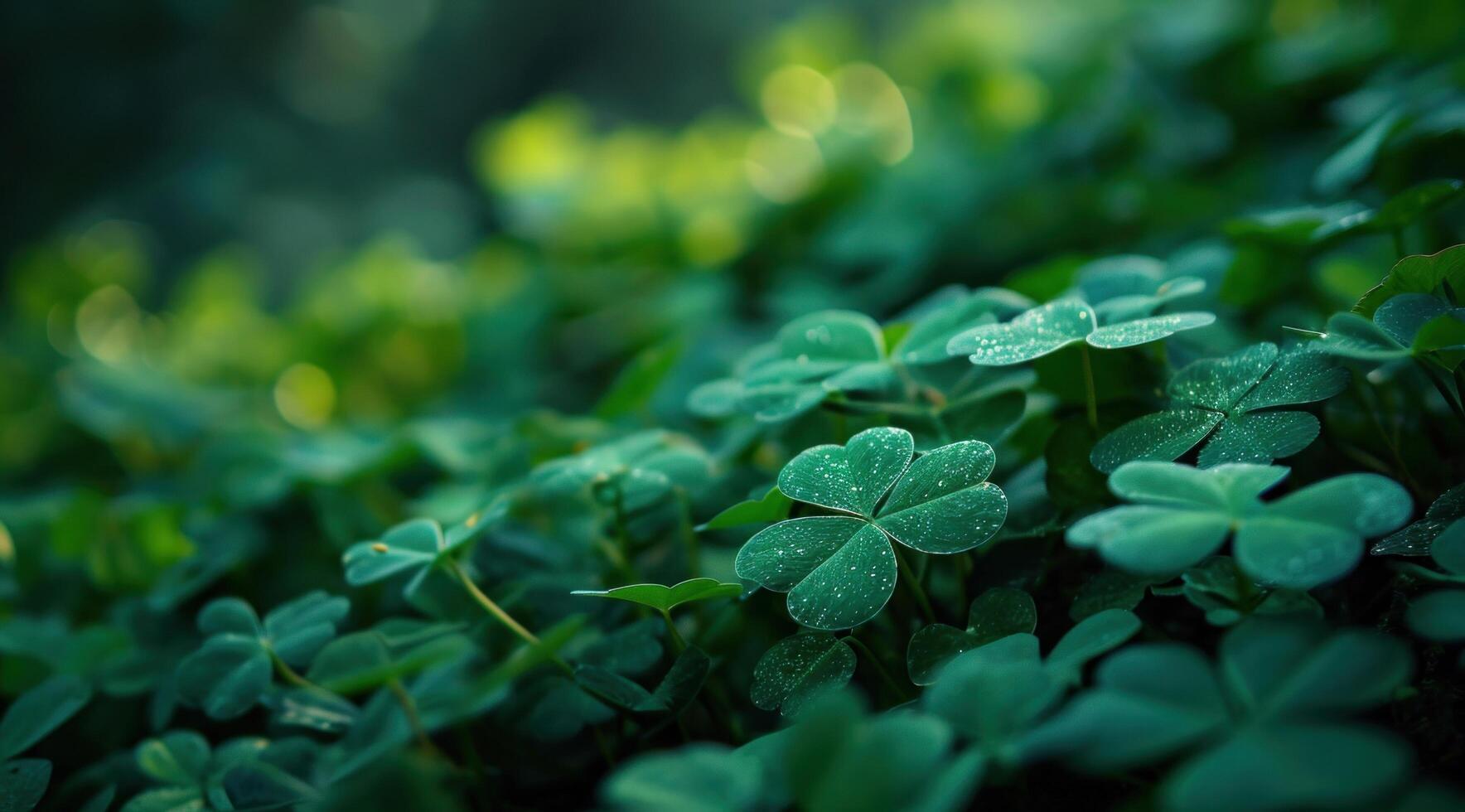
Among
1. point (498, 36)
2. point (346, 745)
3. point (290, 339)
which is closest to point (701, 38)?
point (498, 36)

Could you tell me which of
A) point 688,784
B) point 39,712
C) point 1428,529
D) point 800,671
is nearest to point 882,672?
point 800,671

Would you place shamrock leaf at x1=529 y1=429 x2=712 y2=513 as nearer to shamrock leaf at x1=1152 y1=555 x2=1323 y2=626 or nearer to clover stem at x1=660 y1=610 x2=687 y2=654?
clover stem at x1=660 y1=610 x2=687 y2=654

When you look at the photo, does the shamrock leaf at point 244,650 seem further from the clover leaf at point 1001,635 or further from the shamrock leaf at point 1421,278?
the shamrock leaf at point 1421,278

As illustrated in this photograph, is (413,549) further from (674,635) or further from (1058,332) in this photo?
(1058,332)

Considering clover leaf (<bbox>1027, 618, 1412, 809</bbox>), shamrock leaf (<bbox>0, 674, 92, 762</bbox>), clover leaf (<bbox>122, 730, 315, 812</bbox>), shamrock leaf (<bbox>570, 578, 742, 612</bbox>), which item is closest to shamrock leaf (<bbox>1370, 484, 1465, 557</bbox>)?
clover leaf (<bbox>1027, 618, 1412, 809</bbox>)

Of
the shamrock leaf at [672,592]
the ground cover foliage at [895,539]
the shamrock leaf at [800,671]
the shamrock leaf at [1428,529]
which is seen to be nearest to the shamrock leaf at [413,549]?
the ground cover foliage at [895,539]

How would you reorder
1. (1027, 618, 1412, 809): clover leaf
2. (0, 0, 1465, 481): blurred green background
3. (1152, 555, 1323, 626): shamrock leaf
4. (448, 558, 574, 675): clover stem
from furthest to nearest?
(0, 0, 1465, 481): blurred green background, (448, 558, 574, 675): clover stem, (1152, 555, 1323, 626): shamrock leaf, (1027, 618, 1412, 809): clover leaf

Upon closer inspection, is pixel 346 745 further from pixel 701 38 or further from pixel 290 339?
pixel 701 38
